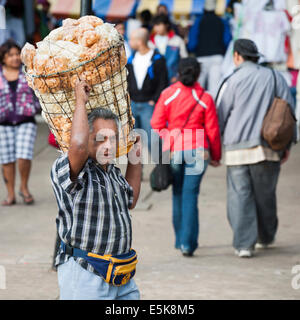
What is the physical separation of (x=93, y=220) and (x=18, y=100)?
518 cm

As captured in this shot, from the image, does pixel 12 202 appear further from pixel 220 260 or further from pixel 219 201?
pixel 220 260

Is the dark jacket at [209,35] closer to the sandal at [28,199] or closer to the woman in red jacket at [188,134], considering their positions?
the sandal at [28,199]

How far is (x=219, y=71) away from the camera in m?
12.9

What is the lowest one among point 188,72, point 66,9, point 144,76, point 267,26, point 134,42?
point 66,9

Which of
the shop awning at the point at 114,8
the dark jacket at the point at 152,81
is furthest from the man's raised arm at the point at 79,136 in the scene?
the shop awning at the point at 114,8

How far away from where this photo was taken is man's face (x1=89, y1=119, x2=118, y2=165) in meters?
3.27

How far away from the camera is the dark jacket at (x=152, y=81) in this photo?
28.5ft

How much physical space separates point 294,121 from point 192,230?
1372 mm

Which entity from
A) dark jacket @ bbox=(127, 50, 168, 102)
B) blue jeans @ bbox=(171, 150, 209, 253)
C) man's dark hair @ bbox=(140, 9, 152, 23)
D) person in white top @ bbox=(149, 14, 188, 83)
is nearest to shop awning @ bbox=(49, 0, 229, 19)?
man's dark hair @ bbox=(140, 9, 152, 23)

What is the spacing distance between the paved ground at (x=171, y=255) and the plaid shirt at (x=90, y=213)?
2.18 m

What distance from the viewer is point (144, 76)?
8.69m

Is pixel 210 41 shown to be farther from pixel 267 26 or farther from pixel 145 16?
pixel 145 16

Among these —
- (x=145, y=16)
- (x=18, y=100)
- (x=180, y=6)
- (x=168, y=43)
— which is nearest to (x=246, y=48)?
(x=18, y=100)

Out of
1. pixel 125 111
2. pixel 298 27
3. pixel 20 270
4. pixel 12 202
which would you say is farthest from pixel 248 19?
pixel 125 111
